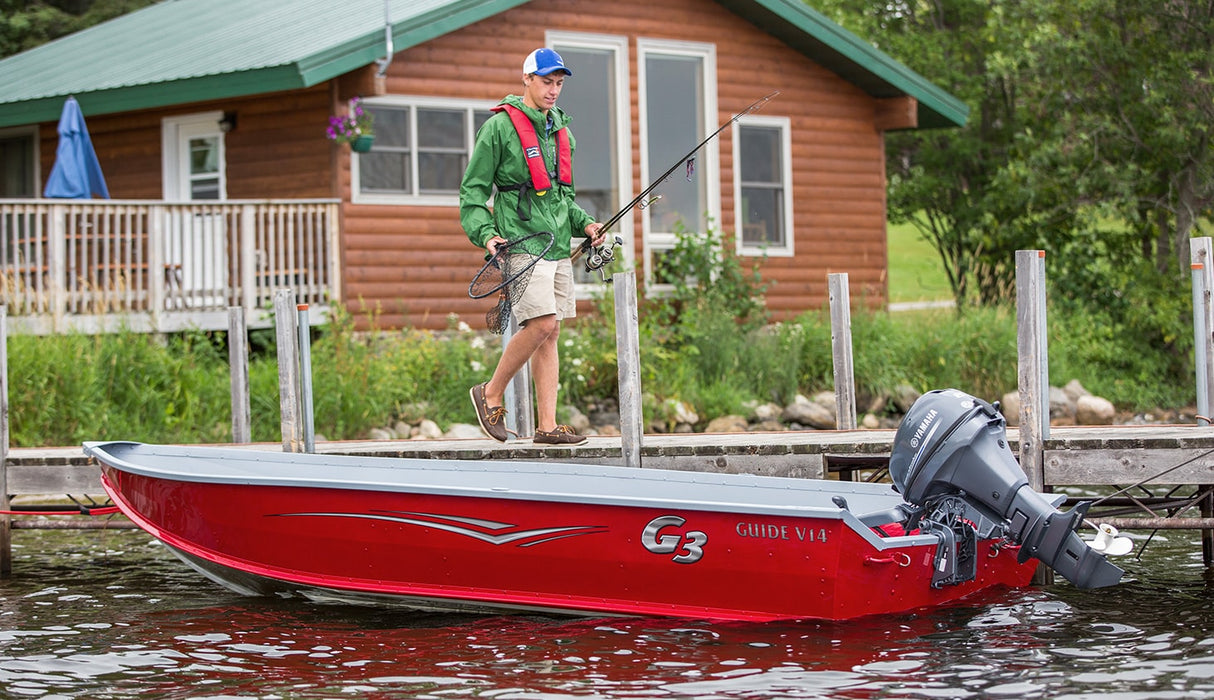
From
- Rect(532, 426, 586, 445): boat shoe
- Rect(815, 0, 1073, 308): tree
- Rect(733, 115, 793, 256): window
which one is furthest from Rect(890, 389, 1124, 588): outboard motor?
Rect(815, 0, 1073, 308): tree

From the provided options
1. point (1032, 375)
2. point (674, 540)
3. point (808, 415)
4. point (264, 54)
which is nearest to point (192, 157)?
point (264, 54)

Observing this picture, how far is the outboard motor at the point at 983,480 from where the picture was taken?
645 centimetres

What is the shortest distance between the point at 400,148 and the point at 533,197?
25.1ft

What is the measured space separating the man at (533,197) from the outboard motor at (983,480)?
7.18ft

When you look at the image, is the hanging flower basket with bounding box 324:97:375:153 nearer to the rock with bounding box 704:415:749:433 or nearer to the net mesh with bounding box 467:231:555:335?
the rock with bounding box 704:415:749:433

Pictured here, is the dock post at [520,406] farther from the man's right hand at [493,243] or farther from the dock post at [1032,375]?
the dock post at [1032,375]

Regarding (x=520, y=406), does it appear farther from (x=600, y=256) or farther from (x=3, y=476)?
(x=3, y=476)

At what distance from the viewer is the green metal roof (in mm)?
14352

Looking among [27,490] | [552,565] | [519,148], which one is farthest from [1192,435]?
[27,490]

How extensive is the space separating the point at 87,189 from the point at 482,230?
26.2 ft

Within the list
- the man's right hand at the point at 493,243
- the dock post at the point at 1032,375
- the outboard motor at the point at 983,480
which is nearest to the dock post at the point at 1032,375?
the dock post at the point at 1032,375

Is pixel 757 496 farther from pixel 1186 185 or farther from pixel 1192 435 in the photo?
pixel 1186 185

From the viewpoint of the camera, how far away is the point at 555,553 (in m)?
7.13

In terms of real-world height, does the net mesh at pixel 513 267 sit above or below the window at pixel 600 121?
below
